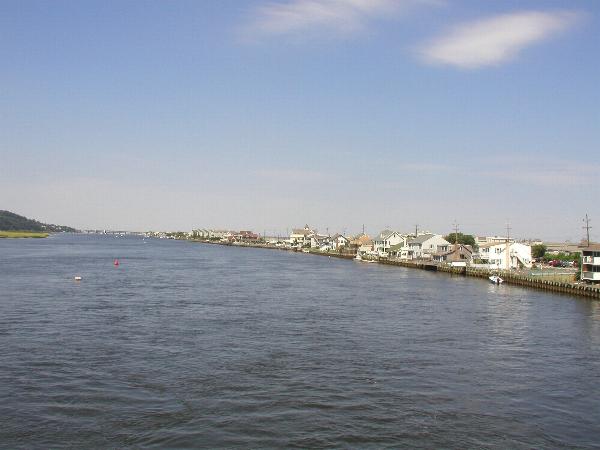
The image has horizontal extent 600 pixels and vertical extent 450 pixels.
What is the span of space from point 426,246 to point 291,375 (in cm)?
9079

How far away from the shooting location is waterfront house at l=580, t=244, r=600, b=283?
170 ft

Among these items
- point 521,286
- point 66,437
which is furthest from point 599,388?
point 521,286

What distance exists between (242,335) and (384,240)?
104052 mm

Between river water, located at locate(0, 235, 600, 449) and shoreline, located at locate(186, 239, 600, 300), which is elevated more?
shoreline, located at locate(186, 239, 600, 300)

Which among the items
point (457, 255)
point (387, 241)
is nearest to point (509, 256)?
point (457, 255)

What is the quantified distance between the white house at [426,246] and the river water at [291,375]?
65345mm

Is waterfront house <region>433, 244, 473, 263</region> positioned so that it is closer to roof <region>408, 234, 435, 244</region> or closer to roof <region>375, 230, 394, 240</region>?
roof <region>408, 234, 435, 244</region>

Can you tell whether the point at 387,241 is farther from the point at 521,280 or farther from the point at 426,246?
the point at 521,280

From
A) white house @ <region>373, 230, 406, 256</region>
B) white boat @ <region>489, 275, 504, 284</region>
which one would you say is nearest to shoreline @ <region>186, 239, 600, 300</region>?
white boat @ <region>489, 275, 504, 284</region>

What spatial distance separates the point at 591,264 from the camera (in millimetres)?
53094

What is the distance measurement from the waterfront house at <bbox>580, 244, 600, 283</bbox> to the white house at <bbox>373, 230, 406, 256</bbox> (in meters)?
70.5

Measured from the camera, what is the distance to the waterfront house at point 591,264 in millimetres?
51844

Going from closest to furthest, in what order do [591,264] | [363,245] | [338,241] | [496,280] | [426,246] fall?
1. [591,264]
2. [496,280]
3. [426,246]
4. [363,245]
5. [338,241]

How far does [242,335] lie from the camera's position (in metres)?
27.7
